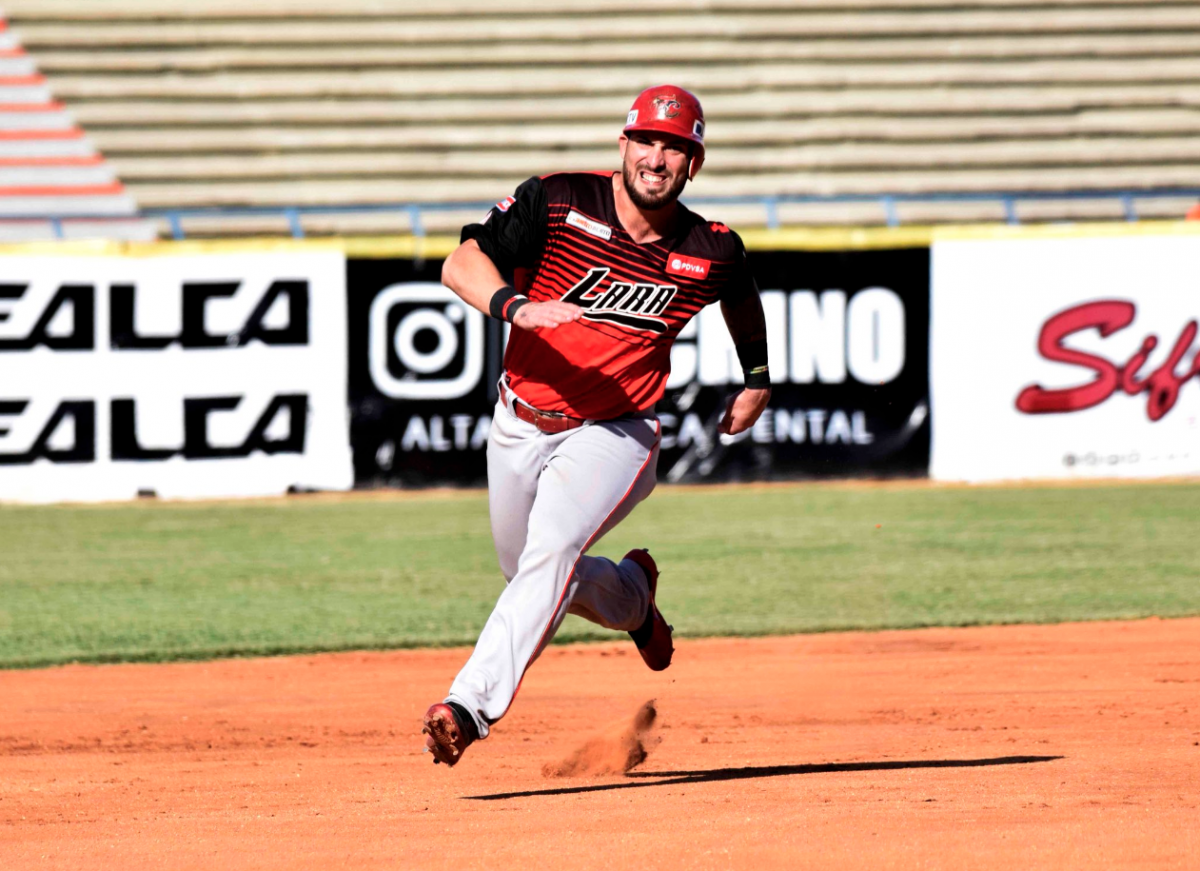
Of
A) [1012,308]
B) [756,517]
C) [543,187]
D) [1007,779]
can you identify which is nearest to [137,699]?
[543,187]

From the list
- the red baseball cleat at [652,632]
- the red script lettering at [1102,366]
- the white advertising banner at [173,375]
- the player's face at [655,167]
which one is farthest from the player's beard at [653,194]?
the red script lettering at [1102,366]

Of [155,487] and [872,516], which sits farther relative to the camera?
[155,487]

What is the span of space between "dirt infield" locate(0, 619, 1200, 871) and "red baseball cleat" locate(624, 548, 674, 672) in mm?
242

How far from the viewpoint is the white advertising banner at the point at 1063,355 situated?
14.2 metres

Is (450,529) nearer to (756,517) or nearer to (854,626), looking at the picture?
(756,517)

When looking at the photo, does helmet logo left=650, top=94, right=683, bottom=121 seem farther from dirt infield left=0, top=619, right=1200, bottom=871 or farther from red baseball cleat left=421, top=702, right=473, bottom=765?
dirt infield left=0, top=619, right=1200, bottom=871

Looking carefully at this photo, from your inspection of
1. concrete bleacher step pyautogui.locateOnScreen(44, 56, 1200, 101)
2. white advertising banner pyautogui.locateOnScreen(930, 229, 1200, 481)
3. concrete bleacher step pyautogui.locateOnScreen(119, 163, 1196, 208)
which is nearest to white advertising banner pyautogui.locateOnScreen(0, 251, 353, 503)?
white advertising banner pyautogui.locateOnScreen(930, 229, 1200, 481)

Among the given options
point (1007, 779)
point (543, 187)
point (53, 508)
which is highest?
point (543, 187)

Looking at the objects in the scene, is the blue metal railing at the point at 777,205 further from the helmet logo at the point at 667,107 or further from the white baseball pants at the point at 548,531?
the helmet logo at the point at 667,107

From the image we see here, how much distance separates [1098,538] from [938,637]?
350cm

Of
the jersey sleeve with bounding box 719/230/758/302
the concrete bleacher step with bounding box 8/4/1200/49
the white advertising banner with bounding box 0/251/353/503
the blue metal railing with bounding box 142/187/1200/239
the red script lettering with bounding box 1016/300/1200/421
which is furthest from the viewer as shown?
the concrete bleacher step with bounding box 8/4/1200/49

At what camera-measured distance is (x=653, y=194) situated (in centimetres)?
491

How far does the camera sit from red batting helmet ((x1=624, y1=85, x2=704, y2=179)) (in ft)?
15.9

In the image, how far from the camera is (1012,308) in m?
14.2
